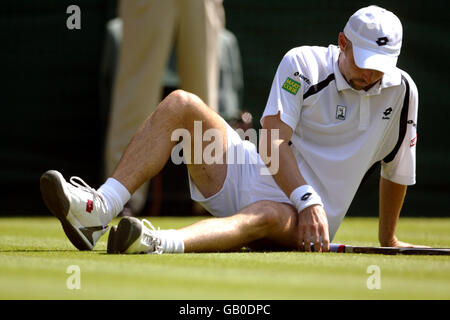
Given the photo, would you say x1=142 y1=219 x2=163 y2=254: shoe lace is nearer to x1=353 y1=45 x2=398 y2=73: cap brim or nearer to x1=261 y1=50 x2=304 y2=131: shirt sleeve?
x1=261 y1=50 x2=304 y2=131: shirt sleeve

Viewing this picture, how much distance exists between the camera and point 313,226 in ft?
10.4

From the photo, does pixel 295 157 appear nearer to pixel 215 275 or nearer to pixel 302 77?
pixel 302 77

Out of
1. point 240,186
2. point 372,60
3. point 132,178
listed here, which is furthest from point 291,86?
point 132,178

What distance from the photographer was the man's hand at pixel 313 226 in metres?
3.16

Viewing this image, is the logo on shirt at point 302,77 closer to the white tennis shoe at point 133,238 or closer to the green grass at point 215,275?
the green grass at point 215,275

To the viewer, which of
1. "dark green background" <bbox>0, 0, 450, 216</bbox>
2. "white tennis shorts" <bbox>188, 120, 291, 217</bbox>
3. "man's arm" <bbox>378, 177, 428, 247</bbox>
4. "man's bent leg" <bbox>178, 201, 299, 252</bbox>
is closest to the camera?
"man's bent leg" <bbox>178, 201, 299, 252</bbox>

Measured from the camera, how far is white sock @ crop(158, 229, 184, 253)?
3.09 m

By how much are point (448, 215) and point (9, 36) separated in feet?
11.1

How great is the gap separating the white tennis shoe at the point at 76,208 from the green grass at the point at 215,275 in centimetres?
7

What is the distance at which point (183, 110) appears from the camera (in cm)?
341

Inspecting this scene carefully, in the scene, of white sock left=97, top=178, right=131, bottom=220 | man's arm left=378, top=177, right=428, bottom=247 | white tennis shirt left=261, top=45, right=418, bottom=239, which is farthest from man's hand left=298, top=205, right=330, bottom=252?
white sock left=97, top=178, right=131, bottom=220

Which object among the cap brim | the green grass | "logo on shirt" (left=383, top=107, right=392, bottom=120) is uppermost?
the cap brim

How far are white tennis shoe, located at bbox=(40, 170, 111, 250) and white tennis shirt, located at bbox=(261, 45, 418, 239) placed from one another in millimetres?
692

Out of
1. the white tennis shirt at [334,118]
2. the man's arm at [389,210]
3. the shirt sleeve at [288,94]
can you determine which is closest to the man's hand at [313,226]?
the white tennis shirt at [334,118]
